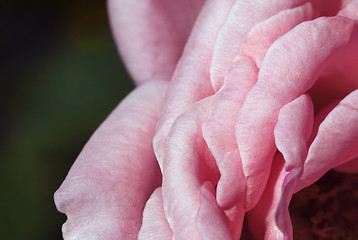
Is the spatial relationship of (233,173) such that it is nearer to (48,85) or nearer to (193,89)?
(193,89)

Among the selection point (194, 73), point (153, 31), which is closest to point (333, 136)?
point (194, 73)

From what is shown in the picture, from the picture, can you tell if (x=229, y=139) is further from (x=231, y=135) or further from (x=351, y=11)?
(x=351, y=11)

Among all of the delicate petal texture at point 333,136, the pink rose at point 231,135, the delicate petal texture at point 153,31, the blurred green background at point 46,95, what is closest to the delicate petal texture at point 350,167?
the pink rose at point 231,135

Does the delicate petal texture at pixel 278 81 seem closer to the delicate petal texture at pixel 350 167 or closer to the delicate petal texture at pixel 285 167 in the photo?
the delicate petal texture at pixel 285 167

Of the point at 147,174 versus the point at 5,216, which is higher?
the point at 147,174

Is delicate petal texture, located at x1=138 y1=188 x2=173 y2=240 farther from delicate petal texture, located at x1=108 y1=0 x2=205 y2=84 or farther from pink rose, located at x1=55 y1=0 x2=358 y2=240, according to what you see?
delicate petal texture, located at x1=108 y1=0 x2=205 y2=84

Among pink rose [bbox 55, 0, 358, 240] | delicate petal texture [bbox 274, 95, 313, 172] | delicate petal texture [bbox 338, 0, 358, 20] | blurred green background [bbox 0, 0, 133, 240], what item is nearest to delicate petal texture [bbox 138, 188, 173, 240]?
pink rose [bbox 55, 0, 358, 240]

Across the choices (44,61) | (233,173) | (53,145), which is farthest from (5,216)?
(233,173)
